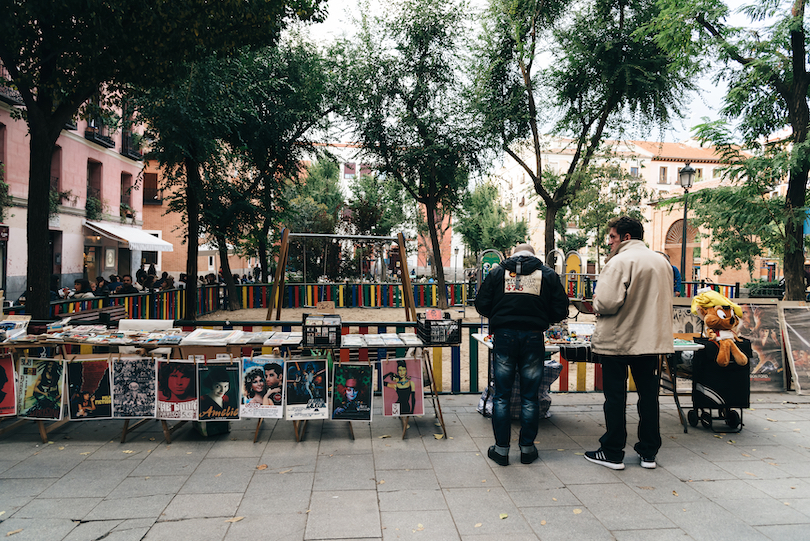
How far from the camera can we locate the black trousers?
14.1ft

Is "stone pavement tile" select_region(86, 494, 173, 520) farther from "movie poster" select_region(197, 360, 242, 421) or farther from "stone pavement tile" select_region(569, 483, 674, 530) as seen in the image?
"stone pavement tile" select_region(569, 483, 674, 530)

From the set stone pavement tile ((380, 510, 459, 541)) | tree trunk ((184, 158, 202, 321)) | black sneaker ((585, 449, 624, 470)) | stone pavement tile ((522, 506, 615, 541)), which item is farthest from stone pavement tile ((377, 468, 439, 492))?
tree trunk ((184, 158, 202, 321))

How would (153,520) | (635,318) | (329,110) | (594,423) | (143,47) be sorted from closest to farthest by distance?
(153,520) < (635,318) < (594,423) < (143,47) < (329,110)

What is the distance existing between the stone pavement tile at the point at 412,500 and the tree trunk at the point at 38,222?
16.0 feet

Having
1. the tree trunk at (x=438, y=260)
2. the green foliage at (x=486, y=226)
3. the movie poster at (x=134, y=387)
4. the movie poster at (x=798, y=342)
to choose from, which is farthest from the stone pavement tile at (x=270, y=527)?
the green foliage at (x=486, y=226)

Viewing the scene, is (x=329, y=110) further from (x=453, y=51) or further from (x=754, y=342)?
(x=754, y=342)

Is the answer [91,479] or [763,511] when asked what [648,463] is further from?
[91,479]

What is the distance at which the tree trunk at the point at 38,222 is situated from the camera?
609cm

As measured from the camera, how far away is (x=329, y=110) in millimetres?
18172

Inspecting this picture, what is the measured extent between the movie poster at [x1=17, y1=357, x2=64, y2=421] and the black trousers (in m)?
5.00

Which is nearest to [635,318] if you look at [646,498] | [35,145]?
[646,498]

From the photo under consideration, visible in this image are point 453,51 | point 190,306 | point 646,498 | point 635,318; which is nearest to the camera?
point 646,498

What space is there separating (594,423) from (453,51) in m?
14.1

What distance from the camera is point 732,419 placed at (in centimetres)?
536
